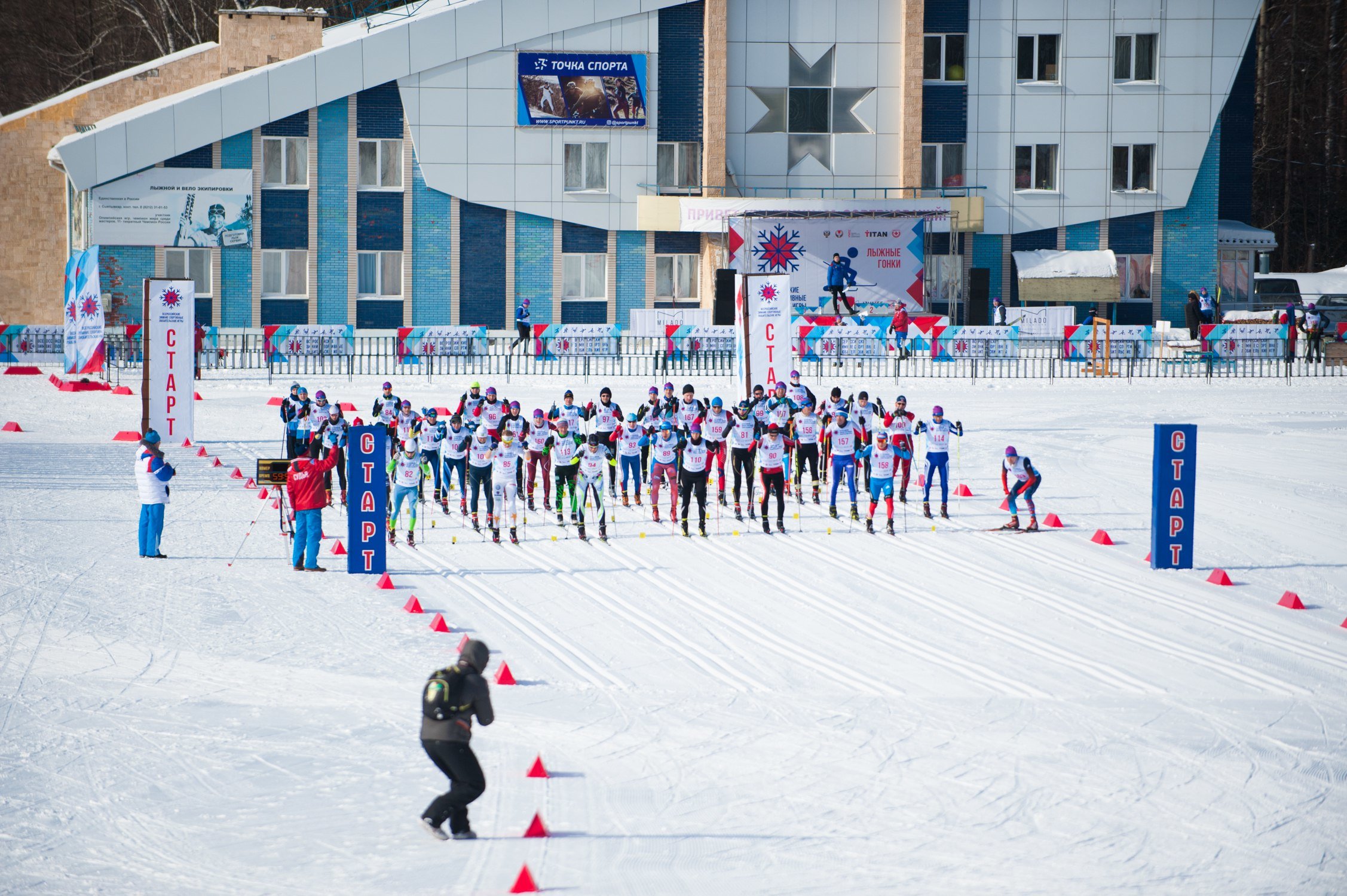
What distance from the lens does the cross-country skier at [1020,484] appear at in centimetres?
1859

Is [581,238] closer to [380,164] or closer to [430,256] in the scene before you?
[430,256]

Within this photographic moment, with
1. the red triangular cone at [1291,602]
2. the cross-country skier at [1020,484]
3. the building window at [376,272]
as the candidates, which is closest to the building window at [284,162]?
the building window at [376,272]

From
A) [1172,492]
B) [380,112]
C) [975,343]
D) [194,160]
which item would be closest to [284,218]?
[194,160]

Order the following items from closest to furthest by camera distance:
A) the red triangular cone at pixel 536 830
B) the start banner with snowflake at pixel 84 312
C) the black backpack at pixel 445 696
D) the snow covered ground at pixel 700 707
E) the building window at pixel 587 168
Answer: the black backpack at pixel 445 696
the snow covered ground at pixel 700 707
the red triangular cone at pixel 536 830
the start banner with snowflake at pixel 84 312
the building window at pixel 587 168

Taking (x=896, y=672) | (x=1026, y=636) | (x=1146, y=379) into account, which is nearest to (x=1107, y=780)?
(x=896, y=672)

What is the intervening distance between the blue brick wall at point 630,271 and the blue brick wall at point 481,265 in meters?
3.70

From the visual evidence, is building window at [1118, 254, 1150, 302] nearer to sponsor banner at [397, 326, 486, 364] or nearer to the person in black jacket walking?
sponsor banner at [397, 326, 486, 364]

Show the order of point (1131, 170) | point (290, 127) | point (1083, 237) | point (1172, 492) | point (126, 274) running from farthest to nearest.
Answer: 1. point (1083, 237)
2. point (1131, 170)
3. point (290, 127)
4. point (126, 274)
5. point (1172, 492)

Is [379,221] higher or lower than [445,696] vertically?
higher

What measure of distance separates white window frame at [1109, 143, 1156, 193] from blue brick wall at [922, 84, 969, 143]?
190 inches

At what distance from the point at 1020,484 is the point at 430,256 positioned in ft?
97.9

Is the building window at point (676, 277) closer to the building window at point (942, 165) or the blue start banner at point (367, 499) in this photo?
the building window at point (942, 165)

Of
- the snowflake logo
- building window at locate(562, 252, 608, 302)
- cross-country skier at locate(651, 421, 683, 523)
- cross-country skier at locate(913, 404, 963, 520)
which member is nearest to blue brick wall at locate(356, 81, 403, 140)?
building window at locate(562, 252, 608, 302)

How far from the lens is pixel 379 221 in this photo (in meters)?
45.0
